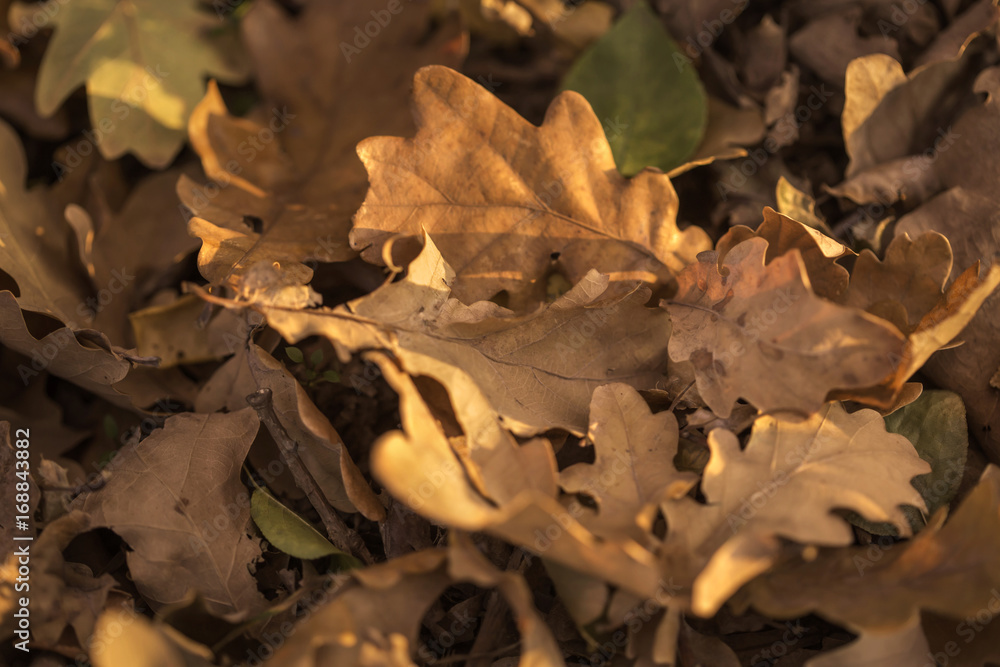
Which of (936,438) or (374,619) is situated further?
(936,438)

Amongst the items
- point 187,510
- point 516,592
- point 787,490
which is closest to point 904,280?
point 787,490

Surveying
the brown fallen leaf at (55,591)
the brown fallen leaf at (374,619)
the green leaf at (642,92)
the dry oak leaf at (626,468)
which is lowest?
the brown fallen leaf at (55,591)

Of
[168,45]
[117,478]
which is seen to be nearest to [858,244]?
[117,478]

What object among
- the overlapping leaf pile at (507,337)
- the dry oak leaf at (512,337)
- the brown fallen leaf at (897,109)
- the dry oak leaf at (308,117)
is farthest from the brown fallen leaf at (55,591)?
the brown fallen leaf at (897,109)

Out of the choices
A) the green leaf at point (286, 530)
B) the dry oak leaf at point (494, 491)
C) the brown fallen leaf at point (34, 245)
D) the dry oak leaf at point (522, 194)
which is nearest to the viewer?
the dry oak leaf at point (494, 491)

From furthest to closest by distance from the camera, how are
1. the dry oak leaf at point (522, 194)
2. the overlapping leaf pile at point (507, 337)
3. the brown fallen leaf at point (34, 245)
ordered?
the brown fallen leaf at point (34, 245) → the dry oak leaf at point (522, 194) → the overlapping leaf pile at point (507, 337)

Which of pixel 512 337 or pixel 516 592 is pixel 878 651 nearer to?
pixel 516 592

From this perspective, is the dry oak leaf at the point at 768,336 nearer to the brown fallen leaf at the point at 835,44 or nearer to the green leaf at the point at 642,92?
the green leaf at the point at 642,92
